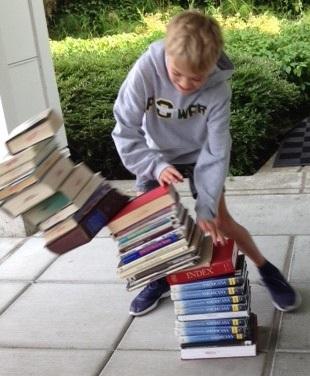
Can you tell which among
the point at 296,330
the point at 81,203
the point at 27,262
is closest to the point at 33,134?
the point at 81,203

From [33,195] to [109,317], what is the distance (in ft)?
3.89

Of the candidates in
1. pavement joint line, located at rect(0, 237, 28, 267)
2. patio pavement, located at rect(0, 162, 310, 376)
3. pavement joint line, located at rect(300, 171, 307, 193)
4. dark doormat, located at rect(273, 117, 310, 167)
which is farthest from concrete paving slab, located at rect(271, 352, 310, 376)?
dark doormat, located at rect(273, 117, 310, 167)

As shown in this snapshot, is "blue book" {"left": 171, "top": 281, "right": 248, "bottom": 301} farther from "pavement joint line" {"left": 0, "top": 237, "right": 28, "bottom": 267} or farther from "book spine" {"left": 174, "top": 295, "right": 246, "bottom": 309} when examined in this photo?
"pavement joint line" {"left": 0, "top": 237, "right": 28, "bottom": 267}

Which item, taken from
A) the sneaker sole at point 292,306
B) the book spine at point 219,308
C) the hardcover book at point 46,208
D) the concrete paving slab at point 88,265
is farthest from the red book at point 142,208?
the concrete paving slab at point 88,265

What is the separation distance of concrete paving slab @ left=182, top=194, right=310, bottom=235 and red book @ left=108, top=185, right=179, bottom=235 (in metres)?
1.85

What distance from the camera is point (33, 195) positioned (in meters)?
2.69

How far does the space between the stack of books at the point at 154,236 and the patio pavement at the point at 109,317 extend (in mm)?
529

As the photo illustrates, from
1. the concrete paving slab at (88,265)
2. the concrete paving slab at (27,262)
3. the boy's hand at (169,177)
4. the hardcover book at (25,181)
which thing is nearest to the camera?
the hardcover book at (25,181)

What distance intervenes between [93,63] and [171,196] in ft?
15.5

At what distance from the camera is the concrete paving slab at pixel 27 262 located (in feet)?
14.1

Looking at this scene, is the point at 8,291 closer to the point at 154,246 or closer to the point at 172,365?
the point at 172,365

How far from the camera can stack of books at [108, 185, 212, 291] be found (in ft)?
9.33

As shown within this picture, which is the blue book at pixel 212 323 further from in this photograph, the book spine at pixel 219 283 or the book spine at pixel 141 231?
the book spine at pixel 141 231

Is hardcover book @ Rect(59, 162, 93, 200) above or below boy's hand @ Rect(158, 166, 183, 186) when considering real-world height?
above
